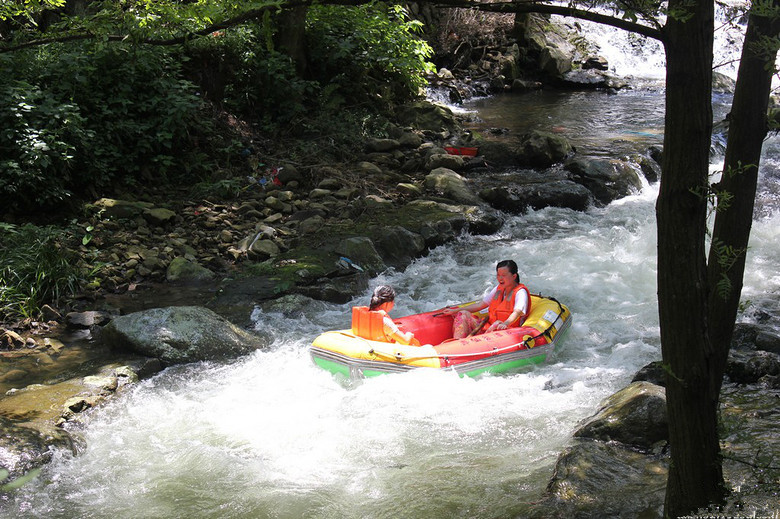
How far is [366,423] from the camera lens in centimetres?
477

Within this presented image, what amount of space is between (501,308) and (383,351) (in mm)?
1390

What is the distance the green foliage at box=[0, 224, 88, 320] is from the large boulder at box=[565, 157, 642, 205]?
6.98 metres

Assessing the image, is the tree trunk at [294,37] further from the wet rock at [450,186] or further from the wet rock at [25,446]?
the wet rock at [25,446]

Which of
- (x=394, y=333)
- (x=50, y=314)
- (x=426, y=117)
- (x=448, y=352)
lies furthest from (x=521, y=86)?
(x=50, y=314)

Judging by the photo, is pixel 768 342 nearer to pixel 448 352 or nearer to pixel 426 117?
pixel 448 352

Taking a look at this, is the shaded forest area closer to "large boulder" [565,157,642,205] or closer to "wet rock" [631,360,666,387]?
"large boulder" [565,157,642,205]

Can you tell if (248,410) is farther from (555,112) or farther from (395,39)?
(555,112)

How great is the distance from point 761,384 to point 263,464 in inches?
136

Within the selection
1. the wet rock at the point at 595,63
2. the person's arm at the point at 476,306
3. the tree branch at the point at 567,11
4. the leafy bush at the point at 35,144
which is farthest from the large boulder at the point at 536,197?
the wet rock at the point at 595,63

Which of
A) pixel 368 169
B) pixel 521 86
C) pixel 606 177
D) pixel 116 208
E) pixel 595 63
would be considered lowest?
pixel 116 208

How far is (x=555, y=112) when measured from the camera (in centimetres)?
1427

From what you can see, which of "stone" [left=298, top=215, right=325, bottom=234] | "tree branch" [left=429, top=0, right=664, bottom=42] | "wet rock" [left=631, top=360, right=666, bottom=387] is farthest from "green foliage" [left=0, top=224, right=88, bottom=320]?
"tree branch" [left=429, top=0, right=664, bottom=42]

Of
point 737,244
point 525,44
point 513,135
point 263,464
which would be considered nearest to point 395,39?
point 513,135

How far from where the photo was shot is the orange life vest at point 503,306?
6.10m
